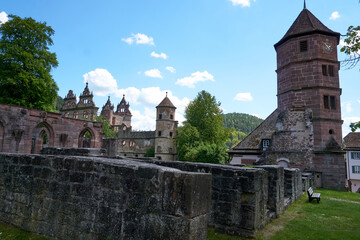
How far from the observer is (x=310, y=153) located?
18266 mm

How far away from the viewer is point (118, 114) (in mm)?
65500

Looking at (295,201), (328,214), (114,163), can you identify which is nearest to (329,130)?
(295,201)

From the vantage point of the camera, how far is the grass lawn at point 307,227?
5.13 metres

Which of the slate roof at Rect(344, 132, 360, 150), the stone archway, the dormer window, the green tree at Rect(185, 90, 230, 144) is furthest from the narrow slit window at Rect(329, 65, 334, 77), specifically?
the green tree at Rect(185, 90, 230, 144)

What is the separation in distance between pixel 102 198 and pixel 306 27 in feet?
71.3

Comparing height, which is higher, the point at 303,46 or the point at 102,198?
the point at 303,46

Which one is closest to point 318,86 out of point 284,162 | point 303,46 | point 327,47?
point 327,47

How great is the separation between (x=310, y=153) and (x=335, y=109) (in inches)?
166

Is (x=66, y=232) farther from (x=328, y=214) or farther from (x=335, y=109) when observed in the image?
(x=335, y=109)

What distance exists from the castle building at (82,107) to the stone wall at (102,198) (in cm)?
4652

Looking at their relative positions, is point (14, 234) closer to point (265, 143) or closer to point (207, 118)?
point (265, 143)

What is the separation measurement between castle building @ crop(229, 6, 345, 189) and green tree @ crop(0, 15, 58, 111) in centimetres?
2140

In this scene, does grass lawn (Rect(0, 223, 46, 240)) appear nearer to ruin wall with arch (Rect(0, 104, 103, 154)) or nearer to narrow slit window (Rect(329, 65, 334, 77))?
ruin wall with arch (Rect(0, 104, 103, 154))

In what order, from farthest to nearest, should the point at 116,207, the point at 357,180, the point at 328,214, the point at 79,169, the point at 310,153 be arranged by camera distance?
the point at 357,180, the point at 310,153, the point at 328,214, the point at 79,169, the point at 116,207
